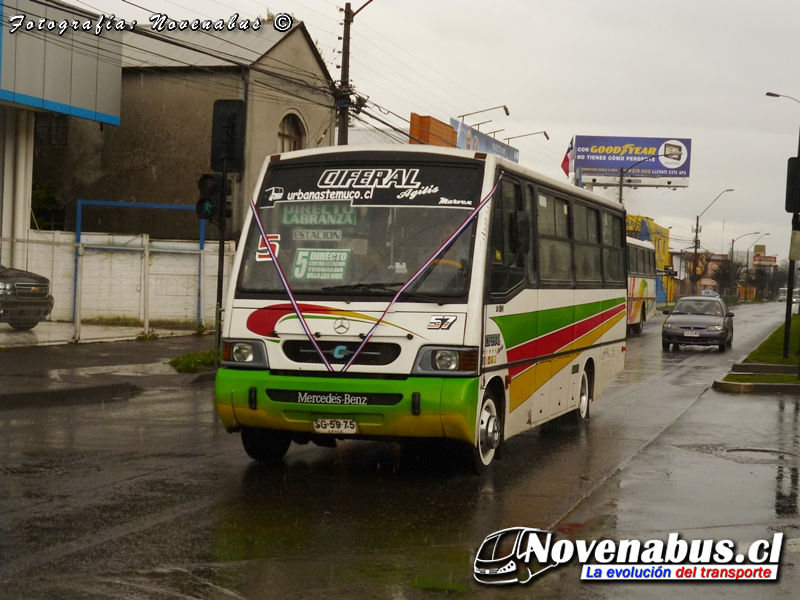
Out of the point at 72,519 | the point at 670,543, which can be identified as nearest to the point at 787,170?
the point at 670,543

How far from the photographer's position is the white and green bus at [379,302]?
8.48 m

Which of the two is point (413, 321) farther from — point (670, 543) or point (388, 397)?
point (670, 543)

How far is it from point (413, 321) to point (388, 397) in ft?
2.05

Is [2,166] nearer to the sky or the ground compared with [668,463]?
nearer to the sky

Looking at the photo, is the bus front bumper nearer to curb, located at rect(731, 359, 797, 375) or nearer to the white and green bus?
the white and green bus

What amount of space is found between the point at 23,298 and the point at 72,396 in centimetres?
715

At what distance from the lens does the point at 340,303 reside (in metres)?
8.66

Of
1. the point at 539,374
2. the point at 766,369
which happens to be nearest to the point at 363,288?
the point at 539,374

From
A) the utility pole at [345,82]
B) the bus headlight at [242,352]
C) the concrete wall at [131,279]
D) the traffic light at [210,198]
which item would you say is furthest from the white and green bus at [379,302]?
the concrete wall at [131,279]

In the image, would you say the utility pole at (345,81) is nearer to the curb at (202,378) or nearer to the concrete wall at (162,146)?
the concrete wall at (162,146)

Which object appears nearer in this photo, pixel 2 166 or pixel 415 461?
pixel 415 461

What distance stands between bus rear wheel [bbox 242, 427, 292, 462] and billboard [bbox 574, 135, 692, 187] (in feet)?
263

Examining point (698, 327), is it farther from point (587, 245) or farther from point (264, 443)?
point (264, 443)

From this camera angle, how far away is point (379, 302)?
28.1 ft
